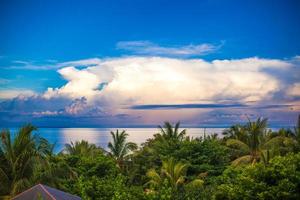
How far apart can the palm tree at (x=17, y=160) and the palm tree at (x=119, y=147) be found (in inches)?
715

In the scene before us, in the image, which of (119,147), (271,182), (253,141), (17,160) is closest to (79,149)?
(119,147)

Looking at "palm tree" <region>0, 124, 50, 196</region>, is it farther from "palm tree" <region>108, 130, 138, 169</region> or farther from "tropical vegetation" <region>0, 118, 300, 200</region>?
"palm tree" <region>108, 130, 138, 169</region>

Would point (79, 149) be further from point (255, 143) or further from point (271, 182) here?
point (271, 182)

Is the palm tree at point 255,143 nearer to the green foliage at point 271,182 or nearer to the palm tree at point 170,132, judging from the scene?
the palm tree at point 170,132

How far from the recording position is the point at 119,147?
33.3 m

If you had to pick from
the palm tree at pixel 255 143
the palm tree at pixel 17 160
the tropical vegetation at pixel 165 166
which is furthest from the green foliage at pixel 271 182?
the palm tree at pixel 255 143

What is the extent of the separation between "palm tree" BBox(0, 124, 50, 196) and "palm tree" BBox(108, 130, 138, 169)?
18.2 m

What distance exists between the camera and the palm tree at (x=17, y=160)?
1440cm

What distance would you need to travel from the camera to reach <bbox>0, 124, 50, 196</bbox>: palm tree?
14398 mm

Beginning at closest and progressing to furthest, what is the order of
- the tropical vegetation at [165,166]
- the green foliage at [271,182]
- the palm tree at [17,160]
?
the green foliage at [271,182], the tropical vegetation at [165,166], the palm tree at [17,160]

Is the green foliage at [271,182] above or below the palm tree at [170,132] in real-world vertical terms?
below

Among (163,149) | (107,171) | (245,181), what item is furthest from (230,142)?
(245,181)

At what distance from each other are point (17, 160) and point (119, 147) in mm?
18967

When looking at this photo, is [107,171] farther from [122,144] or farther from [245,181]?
[245,181]
